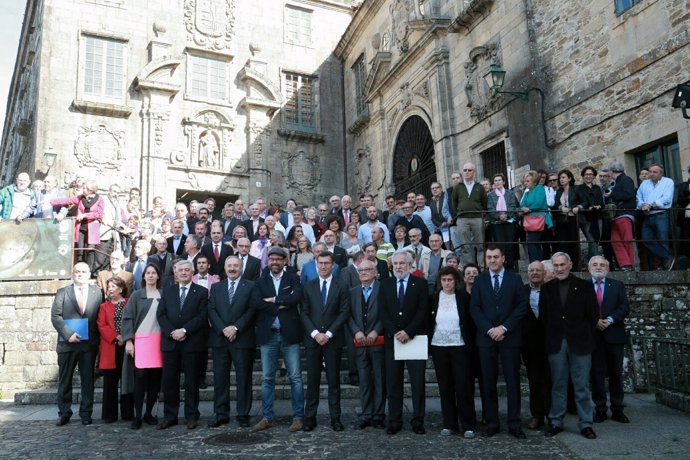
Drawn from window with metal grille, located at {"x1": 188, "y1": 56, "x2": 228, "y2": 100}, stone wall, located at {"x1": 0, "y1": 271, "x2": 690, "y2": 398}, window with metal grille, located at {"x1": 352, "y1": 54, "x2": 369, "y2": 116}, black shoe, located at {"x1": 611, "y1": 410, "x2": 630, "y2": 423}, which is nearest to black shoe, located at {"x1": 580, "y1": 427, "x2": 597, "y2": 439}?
black shoe, located at {"x1": 611, "y1": 410, "x2": 630, "y2": 423}

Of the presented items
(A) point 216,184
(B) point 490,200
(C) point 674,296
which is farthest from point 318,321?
(A) point 216,184

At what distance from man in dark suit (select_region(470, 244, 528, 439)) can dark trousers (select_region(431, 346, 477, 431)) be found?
0.16 m

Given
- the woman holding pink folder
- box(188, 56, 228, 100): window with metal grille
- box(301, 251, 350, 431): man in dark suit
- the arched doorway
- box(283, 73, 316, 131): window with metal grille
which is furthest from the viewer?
box(283, 73, 316, 131): window with metal grille

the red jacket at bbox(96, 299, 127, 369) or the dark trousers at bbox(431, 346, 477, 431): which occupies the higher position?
the red jacket at bbox(96, 299, 127, 369)

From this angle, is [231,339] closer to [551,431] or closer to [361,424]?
[361,424]

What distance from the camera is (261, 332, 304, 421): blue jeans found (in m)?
6.04

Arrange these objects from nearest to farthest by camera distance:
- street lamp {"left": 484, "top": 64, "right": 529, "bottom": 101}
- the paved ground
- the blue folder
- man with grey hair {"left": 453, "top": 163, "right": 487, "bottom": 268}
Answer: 1. the paved ground
2. the blue folder
3. man with grey hair {"left": 453, "top": 163, "right": 487, "bottom": 268}
4. street lamp {"left": 484, "top": 64, "right": 529, "bottom": 101}

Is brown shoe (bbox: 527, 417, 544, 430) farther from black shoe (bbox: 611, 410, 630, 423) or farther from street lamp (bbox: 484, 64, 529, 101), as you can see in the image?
street lamp (bbox: 484, 64, 529, 101)

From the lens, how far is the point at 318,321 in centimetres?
619

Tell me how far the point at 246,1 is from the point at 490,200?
1344 centimetres

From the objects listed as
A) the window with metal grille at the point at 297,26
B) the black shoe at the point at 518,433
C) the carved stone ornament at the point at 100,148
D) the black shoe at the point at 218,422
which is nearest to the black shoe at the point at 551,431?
the black shoe at the point at 518,433

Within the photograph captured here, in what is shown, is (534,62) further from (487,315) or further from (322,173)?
(322,173)

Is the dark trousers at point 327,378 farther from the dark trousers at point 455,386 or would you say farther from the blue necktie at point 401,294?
the dark trousers at point 455,386

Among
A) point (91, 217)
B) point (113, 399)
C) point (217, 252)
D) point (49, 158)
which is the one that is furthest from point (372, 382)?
point (49, 158)
